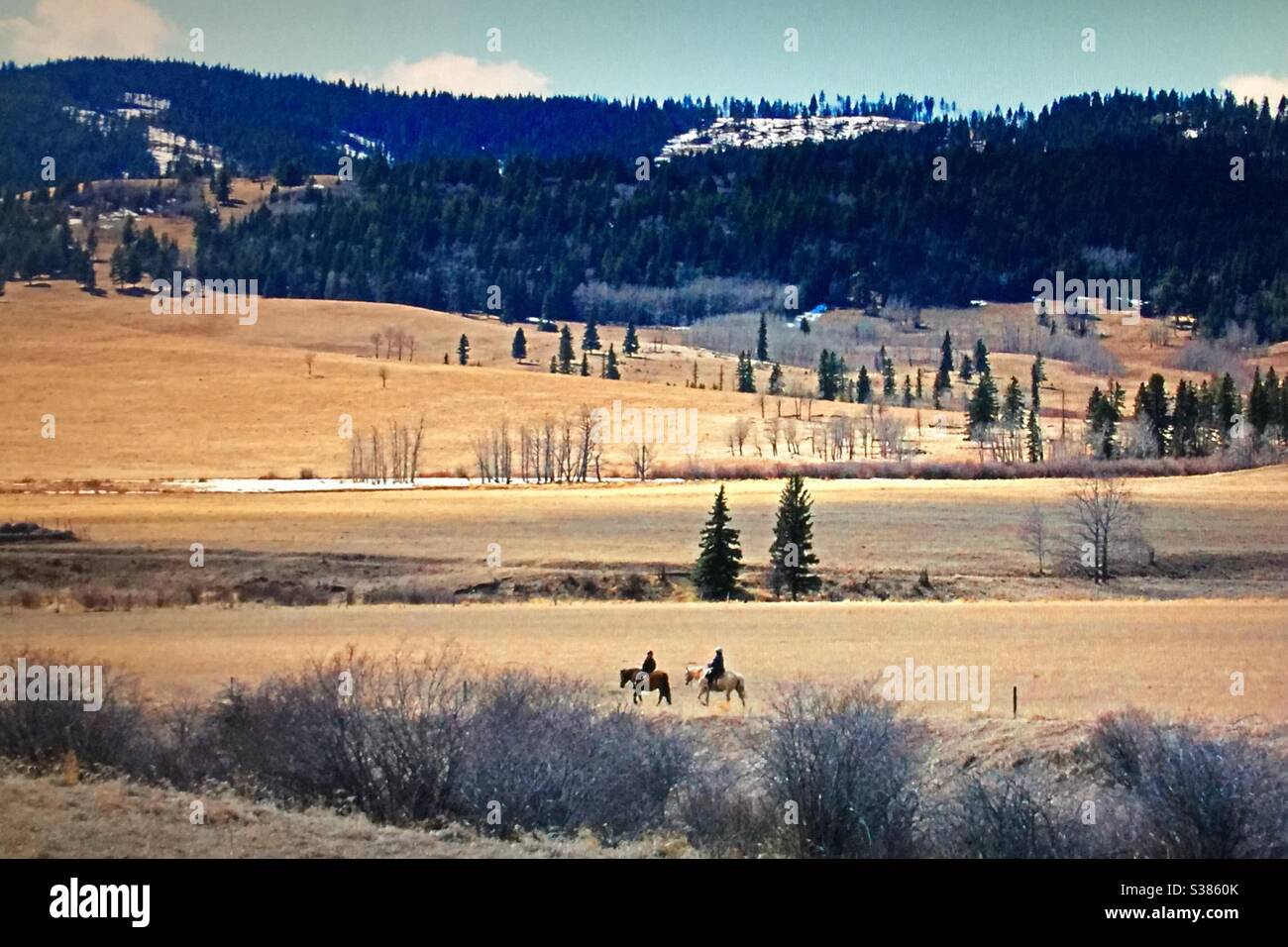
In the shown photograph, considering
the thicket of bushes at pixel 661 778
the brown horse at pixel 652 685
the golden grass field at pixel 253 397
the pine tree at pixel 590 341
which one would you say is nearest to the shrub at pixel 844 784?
the thicket of bushes at pixel 661 778

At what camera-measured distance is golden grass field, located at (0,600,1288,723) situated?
2870 cm

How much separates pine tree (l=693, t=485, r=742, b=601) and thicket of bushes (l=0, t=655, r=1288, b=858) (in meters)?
25.3

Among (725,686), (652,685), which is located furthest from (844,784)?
(652,685)

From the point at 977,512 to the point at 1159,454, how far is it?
2772 cm

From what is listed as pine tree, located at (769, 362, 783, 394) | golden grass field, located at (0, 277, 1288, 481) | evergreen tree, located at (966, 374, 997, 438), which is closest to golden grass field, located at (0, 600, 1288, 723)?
golden grass field, located at (0, 277, 1288, 481)

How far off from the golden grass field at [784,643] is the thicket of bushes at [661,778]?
6.02 m

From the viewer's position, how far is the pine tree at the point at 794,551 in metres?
48.0

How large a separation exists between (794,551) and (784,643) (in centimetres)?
1359

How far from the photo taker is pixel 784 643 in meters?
35.7

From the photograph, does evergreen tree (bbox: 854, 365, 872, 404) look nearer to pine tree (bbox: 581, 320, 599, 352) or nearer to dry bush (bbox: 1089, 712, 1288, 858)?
pine tree (bbox: 581, 320, 599, 352)

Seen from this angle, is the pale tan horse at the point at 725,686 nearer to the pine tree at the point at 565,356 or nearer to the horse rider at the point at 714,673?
the horse rider at the point at 714,673

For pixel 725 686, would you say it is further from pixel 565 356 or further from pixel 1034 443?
pixel 565 356
